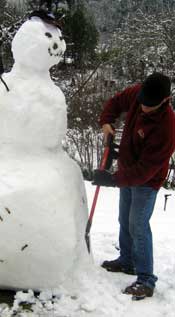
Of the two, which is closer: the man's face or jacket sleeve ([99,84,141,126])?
the man's face

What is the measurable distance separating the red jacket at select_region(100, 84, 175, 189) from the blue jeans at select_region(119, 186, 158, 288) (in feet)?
0.30

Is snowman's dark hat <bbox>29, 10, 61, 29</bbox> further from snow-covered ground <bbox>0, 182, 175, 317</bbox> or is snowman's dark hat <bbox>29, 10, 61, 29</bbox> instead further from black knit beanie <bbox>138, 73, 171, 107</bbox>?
snow-covered ground <bbox>0, 182, 175, 317</bbox>

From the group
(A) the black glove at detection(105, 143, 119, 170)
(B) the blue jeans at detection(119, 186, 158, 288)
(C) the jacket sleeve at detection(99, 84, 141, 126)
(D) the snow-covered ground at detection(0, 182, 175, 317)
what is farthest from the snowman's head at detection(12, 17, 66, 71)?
(D) the snow-covered ground at detection(0, 182, 175, 317)

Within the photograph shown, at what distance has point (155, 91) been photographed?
285cm

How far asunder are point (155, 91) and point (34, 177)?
883 mm

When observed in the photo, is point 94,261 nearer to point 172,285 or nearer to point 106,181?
point 172,285

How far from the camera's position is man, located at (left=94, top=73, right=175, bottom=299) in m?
2.88

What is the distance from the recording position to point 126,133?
10.3ft

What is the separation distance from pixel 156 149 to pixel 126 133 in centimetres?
33

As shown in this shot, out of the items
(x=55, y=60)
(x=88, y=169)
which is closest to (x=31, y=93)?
(x=55, y=60)

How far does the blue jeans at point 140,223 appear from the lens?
3057 millimetres

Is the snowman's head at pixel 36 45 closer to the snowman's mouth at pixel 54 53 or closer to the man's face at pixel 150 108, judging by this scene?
the snowman's mouth at pixel 54 53

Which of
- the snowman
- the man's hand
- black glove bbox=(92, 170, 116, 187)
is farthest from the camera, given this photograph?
the man's hand

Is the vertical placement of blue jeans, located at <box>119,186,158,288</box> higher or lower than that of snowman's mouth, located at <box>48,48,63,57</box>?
lower
